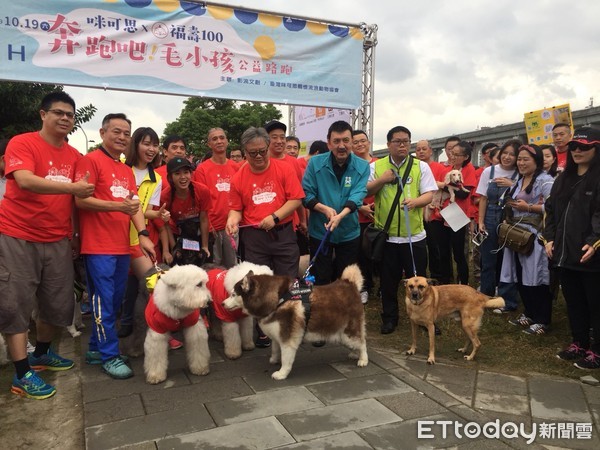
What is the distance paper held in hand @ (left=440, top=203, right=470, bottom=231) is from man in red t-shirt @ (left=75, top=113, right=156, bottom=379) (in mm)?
4282

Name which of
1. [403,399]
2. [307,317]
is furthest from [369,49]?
[403,399]

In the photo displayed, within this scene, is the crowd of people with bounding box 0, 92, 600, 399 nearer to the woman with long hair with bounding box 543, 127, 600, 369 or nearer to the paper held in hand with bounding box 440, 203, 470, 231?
the woman with long hair with bounding box 543, 127, 600, 369

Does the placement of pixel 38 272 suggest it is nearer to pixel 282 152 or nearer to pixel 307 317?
pixel 307 317

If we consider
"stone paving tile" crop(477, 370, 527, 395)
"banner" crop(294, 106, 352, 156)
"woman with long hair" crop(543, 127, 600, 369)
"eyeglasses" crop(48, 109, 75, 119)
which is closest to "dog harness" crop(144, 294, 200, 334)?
"eyeglasses" crop(48, 109, 75, 119)

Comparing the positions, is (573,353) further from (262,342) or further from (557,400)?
(262,342)

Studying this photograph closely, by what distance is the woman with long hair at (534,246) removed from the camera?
16.9 feet

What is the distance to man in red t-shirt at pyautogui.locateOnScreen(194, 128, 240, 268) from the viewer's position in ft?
17.7

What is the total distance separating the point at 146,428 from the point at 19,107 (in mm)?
9984

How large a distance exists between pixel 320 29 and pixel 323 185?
369 cm

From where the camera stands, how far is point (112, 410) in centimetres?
330

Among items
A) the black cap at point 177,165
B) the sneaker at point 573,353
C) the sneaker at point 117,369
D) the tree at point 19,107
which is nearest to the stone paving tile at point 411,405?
the sneaker at point 573,353

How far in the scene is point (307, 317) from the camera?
3.83 m

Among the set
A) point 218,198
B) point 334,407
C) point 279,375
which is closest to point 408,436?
point 334,407
